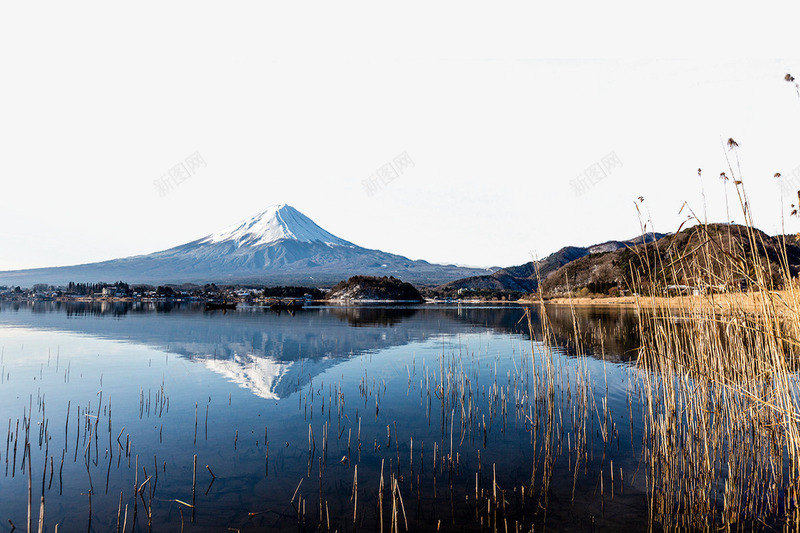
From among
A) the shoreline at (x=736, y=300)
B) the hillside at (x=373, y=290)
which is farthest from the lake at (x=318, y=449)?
the hillside at (x=373, y=290)

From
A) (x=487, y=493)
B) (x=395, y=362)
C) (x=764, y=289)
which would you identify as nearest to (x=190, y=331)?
(x=395, y=362)

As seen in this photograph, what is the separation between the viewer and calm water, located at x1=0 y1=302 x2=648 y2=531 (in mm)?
6645

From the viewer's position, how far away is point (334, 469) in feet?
27.2

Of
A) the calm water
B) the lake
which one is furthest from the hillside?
the lake

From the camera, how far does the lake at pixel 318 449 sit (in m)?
6.62

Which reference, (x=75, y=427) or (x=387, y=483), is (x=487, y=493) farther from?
(x=75, y=427)

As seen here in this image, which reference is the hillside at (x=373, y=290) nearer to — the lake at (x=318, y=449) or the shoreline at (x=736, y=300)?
the lake at (x=318, y=449)

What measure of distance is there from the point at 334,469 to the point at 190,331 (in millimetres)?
33766

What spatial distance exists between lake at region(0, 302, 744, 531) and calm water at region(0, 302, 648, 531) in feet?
0.15

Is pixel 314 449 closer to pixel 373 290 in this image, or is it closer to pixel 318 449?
pixel 318 449

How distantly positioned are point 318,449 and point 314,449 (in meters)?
0.63

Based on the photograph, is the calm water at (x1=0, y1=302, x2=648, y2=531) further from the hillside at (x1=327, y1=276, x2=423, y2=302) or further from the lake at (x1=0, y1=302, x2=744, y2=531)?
the hillside at (x1=327, y1=276, x2=423, y2=302)

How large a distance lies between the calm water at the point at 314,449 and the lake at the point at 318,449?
44 mm

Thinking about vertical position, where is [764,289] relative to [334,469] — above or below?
above
